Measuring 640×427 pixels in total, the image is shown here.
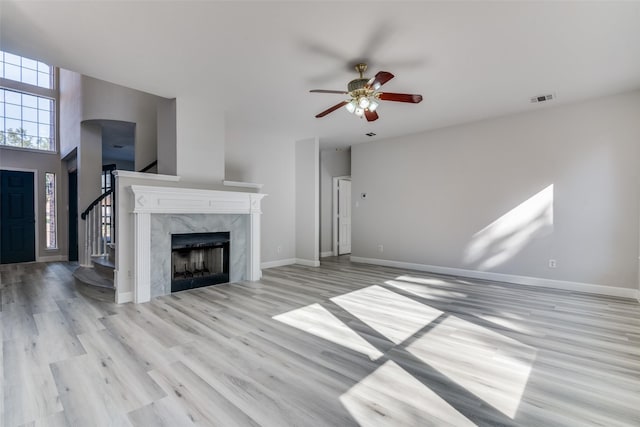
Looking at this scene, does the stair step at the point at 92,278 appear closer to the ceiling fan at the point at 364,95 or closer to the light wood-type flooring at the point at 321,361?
the light wood-type flooring at the point at 321,361

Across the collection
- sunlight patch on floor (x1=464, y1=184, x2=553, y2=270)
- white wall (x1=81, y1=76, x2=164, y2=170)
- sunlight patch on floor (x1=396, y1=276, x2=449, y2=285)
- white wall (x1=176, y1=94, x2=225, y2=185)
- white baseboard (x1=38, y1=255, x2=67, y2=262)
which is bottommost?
sunlight patch on floor (x1=396, y1=276, x2=449, y2=285)

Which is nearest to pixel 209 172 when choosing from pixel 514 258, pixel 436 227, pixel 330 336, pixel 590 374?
pixel 330 336

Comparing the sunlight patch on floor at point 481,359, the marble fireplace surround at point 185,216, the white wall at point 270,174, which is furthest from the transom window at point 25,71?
the sunlight patch on floor at point 481,359

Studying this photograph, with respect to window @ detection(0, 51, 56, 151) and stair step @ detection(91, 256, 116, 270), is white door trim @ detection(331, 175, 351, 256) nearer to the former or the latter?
stair step @ detection(91, 256, 116, 270)

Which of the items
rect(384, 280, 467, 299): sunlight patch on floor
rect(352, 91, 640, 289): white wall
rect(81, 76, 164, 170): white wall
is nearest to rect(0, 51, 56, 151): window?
rect(81, 76, 164, 170): white wall

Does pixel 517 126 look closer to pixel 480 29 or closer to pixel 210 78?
pixel 480 29

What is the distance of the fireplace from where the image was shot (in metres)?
4.13

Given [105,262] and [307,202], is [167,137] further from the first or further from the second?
[307,202]

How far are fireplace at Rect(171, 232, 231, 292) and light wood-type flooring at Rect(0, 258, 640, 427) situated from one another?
0.43 m

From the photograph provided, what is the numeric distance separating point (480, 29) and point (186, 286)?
14.8ft

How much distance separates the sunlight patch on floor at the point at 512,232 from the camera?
446 centimetres

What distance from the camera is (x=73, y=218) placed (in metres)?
7.01

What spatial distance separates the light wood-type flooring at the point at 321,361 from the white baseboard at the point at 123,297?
99 mm

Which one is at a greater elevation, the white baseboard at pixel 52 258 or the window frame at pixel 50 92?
the window frame at pixel 50 92
